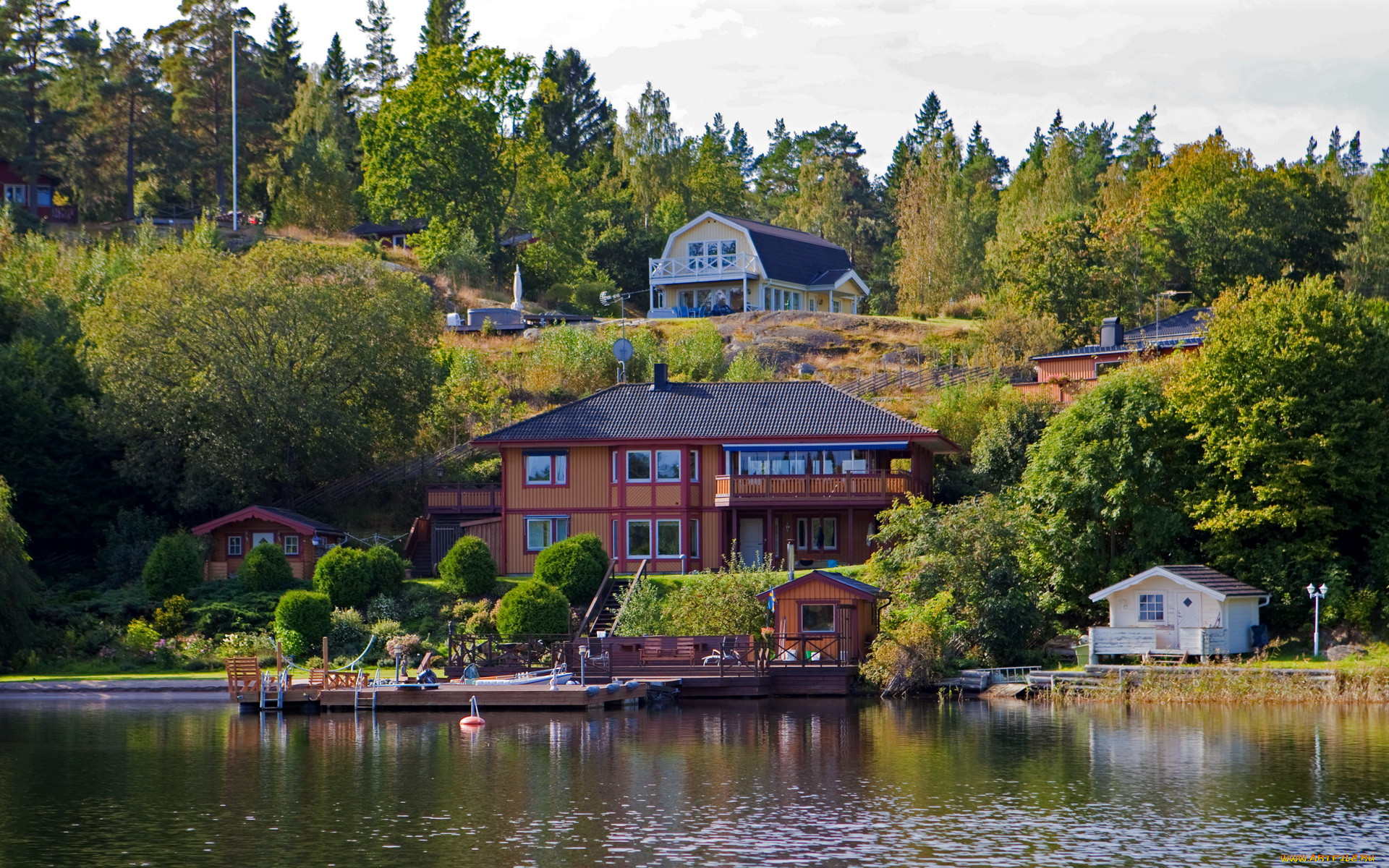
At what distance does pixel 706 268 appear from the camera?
89.2 metres

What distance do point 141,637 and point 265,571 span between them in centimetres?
453

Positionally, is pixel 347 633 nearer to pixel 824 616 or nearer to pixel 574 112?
pixel 824 616

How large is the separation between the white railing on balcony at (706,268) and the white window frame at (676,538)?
35055 mm

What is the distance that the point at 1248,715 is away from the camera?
3712 cm

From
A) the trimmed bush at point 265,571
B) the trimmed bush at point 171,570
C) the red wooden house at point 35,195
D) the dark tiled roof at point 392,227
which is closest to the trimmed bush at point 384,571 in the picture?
the trimmed bush at point 265,571

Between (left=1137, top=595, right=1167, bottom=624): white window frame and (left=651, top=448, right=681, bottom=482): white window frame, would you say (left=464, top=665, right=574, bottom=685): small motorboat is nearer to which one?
(left=651, top=448, right=681, bottom=482): white window frame

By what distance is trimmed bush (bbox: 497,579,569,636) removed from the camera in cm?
4597

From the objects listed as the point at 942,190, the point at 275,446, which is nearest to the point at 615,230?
the point at 942,190

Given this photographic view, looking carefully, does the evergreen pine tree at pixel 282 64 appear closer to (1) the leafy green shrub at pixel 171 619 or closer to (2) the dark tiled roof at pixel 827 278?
(2) the dark tiled roof at pixel 827 278

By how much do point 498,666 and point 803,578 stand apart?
30.2 ft

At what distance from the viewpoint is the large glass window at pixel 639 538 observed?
54.6m

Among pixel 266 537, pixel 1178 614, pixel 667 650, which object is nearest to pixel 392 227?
pixel 266 537

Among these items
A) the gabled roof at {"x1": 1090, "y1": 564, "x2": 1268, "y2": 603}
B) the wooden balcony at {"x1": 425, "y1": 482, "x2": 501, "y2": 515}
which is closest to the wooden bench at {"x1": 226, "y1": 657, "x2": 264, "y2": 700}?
the wooden balcony at {"x1": 425, "y1": 482, "x2": 501, "y2": 515}

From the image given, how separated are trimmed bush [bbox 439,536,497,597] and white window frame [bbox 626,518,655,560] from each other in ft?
19.2
